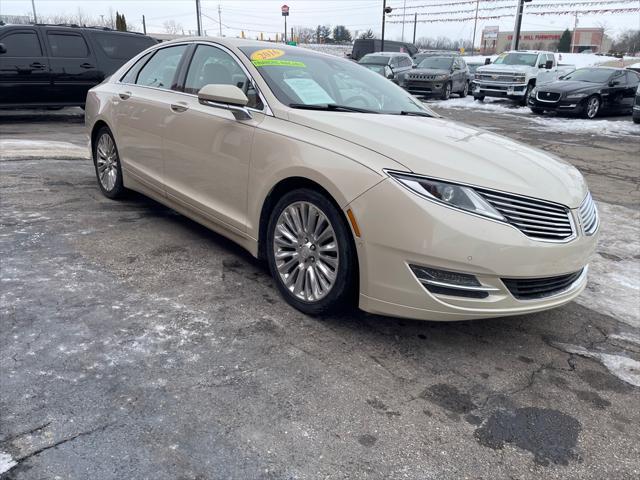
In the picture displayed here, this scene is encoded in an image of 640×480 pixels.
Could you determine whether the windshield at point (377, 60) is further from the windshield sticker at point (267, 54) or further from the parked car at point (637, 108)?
the windshield sticker at point (267, 54)

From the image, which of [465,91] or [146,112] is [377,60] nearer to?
[465,91]

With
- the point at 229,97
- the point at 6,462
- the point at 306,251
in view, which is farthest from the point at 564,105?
the point at 6,462

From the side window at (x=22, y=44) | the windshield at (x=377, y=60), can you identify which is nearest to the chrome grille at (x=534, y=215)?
the side window at (x=22, y=44)

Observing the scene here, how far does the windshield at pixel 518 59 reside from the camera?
19891 millimetres

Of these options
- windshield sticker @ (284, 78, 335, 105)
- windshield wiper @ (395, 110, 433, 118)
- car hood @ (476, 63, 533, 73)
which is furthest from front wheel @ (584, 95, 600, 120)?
windshield sticker @ (284, 78, 335, 105)

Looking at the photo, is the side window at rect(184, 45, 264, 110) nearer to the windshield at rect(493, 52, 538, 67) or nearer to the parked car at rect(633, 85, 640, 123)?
the parked car at rect(633, 85, 640, 123)

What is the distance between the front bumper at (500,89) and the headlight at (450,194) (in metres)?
18.3

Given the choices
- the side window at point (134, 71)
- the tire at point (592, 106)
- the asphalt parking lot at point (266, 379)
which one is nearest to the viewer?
the asphalt parking lot at point (266, 379)

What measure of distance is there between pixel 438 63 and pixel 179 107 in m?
19.4

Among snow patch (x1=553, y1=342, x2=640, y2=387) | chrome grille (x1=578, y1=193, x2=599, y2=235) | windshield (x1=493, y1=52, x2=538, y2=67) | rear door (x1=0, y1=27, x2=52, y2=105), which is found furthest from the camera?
windshield (x1=493, y1=52, x2=538, y2=67)

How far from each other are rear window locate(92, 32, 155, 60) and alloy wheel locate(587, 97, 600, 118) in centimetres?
1239

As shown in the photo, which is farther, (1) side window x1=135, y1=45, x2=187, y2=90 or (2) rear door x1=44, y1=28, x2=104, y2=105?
(2) rear door x1=44, y1=28, x2=104, y2=105

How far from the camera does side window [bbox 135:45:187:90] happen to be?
4402 mm

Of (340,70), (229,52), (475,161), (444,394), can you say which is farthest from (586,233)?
(229,52)
